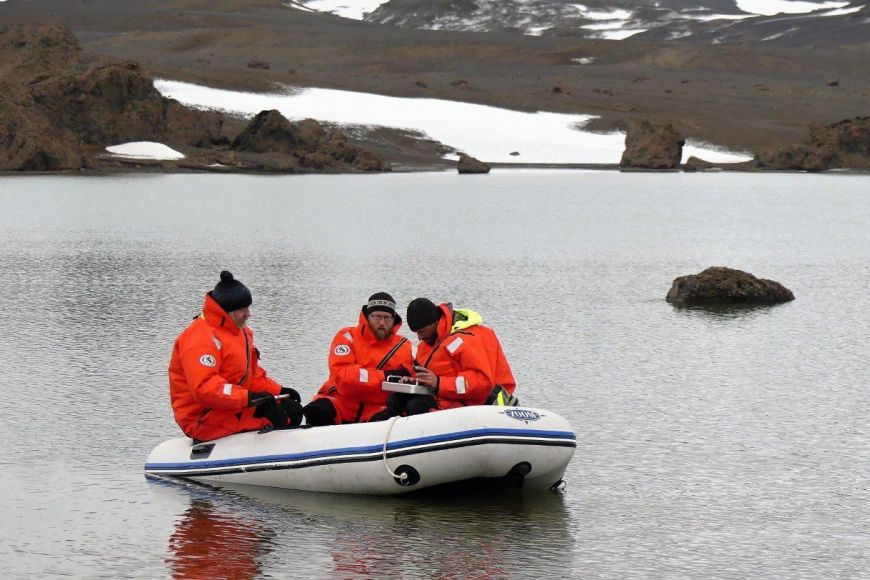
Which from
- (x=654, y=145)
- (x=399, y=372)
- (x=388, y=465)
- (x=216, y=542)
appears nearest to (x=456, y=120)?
(x=654, y=145)

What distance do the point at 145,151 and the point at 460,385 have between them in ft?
157

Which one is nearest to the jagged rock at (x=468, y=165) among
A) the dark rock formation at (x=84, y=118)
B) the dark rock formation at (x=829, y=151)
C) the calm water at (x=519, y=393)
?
the dark rock formation at (x=84, y=118)

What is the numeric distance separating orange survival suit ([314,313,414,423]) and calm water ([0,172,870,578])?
0.73m

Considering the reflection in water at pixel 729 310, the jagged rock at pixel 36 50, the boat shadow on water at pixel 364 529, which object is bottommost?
the boat shadow on water at pixel 364 529

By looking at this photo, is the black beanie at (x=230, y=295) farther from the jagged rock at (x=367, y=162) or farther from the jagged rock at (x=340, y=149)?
the jagged rock at (x=340, y=149)

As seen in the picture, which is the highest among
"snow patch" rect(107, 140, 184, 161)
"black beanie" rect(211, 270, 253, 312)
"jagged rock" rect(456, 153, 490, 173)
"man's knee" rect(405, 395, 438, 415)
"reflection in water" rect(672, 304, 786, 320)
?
"snow patch" rect(107, 140, 184, 161)

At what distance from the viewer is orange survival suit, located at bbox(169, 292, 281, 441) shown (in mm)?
9094

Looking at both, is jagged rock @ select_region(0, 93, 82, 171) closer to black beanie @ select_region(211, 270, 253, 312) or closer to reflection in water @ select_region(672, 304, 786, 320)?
reflection in water @ select_region(672, 304, 786, 320)

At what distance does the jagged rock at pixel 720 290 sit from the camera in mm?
19344

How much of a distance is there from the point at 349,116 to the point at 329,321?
185 ft

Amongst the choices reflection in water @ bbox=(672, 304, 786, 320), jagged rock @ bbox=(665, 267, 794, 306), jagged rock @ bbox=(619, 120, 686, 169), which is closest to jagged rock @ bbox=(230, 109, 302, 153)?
jagged rock @ bbox=(619, 120, 686, 169)

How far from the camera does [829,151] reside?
64750 mm

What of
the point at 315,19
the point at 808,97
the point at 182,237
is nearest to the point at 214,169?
the point at 182,237

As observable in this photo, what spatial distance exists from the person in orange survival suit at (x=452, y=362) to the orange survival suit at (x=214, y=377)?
0.96m
